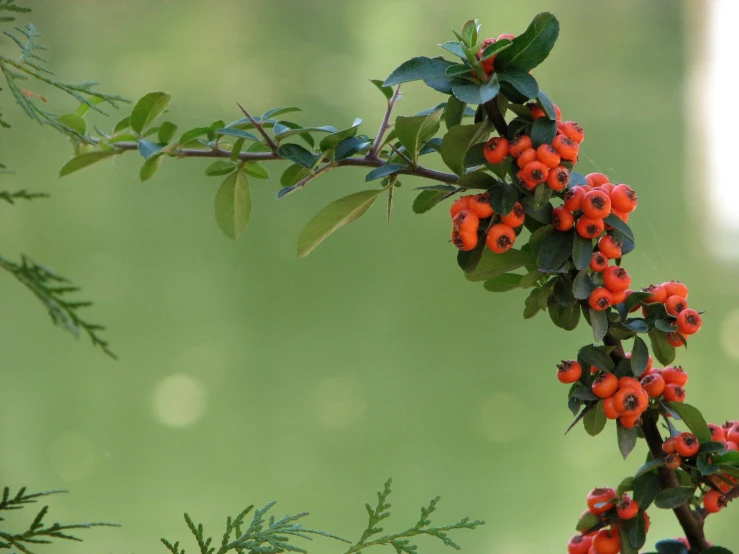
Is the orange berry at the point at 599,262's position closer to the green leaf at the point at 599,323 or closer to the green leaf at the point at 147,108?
the green leaf at the point at 599,323

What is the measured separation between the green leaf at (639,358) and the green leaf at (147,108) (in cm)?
39

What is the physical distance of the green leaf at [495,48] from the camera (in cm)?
44

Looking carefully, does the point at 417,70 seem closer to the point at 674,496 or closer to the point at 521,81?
the point at 521,81

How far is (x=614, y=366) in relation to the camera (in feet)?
1.64

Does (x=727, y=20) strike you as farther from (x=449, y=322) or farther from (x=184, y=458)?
(x=184, y=458)

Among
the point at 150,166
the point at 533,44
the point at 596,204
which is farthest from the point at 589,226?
the point at 150,166

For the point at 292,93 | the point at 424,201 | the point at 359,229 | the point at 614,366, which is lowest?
the point at 614,366

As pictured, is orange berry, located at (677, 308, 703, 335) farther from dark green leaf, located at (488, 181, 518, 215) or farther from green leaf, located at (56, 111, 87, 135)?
green leaf, located at (56, 111, 87, 135)

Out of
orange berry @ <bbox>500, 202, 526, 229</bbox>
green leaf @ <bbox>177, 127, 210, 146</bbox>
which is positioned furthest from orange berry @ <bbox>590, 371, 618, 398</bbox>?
green leaf @ <bbox>177, 127, 210, 146</bbox>

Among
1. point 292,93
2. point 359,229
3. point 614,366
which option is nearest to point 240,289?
point 359,229

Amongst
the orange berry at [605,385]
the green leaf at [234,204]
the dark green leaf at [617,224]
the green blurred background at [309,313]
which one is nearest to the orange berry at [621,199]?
the dark green leaf at [617,224]

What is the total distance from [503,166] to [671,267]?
1.21 meters

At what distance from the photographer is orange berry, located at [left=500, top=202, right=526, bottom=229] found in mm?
464

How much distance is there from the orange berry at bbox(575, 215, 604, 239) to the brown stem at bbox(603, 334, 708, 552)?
8cm
